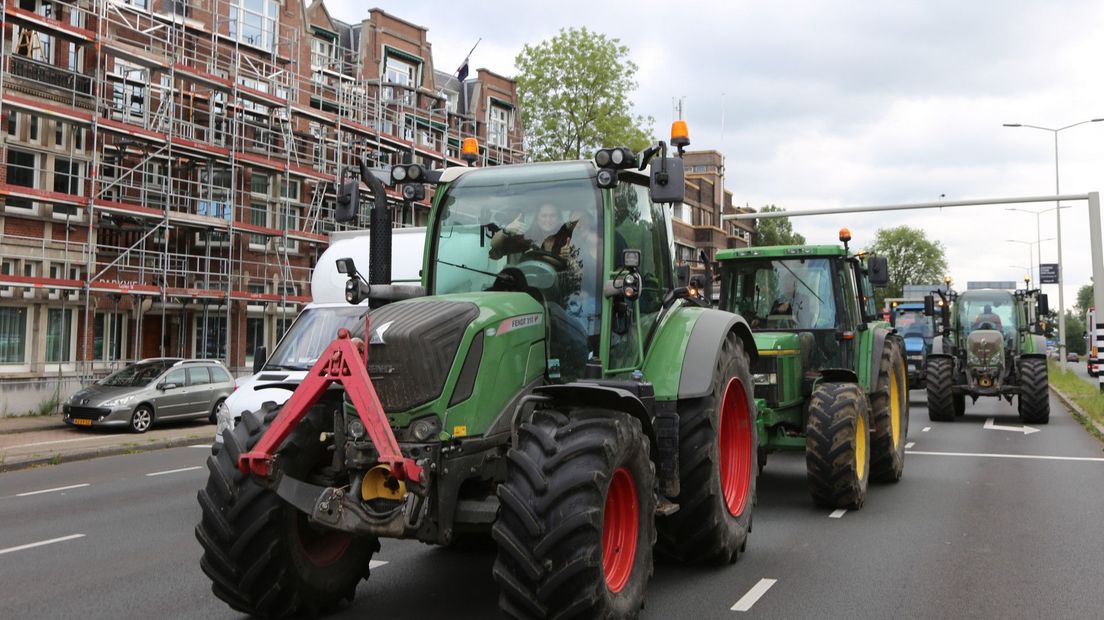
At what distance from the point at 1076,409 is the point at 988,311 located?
3.08m

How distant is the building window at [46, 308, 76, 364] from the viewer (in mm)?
24969

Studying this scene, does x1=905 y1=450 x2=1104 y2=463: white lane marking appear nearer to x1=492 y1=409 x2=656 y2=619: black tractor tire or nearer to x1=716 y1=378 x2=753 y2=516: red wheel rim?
x1=716 y1=378 x2=753 y2=516: red wheel rim

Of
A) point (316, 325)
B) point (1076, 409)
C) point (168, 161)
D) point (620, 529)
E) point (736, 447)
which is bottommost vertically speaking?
point (1076, 409)

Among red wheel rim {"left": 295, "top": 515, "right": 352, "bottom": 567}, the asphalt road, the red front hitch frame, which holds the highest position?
the red front hitch frame

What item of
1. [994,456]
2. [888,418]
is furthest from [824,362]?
[994,456]

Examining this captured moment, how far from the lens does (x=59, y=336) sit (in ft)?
82.8

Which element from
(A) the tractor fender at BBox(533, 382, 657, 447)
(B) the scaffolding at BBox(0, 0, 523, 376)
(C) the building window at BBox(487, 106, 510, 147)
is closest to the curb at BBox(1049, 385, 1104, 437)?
(A) the tractor fender at BBox(533, 382, 657, 447)

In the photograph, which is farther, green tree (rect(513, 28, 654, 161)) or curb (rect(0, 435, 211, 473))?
green tree (rect(513, 28, 654, 161))

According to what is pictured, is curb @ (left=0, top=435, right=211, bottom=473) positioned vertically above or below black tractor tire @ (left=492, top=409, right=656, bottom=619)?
below

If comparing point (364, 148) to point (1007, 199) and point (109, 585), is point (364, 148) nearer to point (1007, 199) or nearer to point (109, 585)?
point (1007, 199)

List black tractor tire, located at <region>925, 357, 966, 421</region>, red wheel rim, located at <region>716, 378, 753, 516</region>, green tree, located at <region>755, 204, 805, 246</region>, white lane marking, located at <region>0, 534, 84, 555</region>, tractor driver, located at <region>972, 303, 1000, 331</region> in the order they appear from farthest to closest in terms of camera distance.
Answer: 1. green tree, located at <region>755, 204, 805, 246</region>
2. tractor driver, located at <region>972, 303, 1000, 331</region>
3. black tractor tire, located at <region>925, 357, 966, 421</region>
4. white lane marking, located at <region>0, 534, 84, 555</region>
5. red wheel rim, located at <region>716, 378, 753, 516</region>

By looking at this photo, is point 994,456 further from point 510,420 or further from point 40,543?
point 40,543

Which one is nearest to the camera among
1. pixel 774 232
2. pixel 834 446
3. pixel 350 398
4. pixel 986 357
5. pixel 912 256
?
pixel 350 398

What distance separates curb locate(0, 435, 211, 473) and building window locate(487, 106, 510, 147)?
1202 inches
